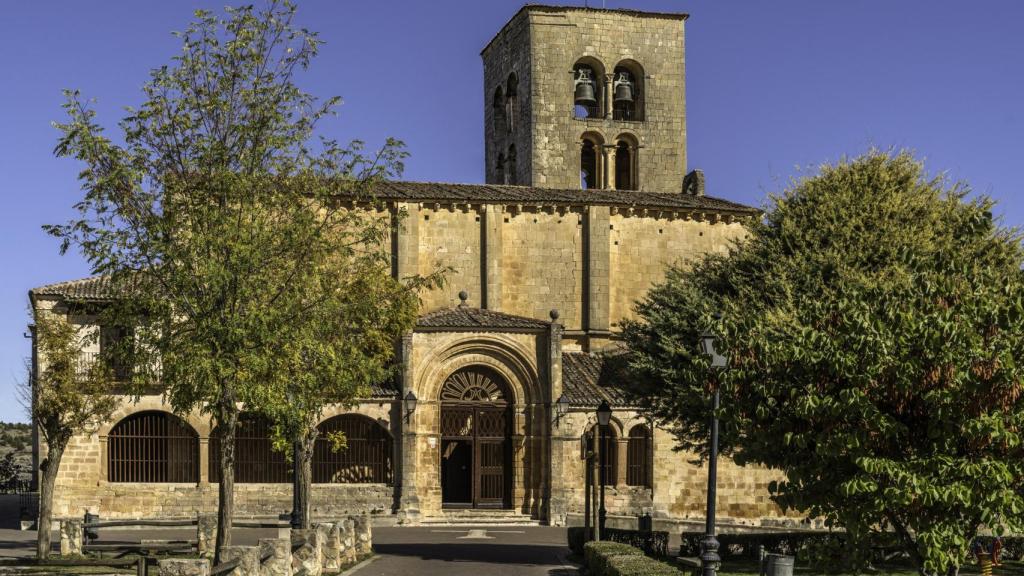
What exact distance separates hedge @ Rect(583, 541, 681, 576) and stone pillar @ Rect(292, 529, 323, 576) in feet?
17.6

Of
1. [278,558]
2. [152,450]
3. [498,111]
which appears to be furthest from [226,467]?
[498,111]

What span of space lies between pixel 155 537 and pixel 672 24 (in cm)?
3328

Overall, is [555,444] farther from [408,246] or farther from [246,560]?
[246,560]

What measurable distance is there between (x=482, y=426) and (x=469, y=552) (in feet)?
38.7

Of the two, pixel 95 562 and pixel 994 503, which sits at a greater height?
pixel 994 503

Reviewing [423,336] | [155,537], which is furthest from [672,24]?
[155,537]

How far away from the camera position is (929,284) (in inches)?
687

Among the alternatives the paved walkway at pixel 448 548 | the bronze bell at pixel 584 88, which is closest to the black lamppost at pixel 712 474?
the paved walkway at pixel 448 548

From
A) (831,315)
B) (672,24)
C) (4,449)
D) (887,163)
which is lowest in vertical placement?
(4,449)

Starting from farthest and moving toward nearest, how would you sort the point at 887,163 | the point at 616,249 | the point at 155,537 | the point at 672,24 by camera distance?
the point at 672,24 < the point at 616,249 < the point at 155,537 < the point at 887,163

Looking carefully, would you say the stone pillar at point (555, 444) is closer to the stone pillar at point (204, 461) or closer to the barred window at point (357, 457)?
the barred window at point (357, 457)

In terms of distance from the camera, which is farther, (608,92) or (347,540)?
(608,92)

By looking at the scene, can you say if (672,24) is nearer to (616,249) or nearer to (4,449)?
(616,249)

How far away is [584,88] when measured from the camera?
179ft
